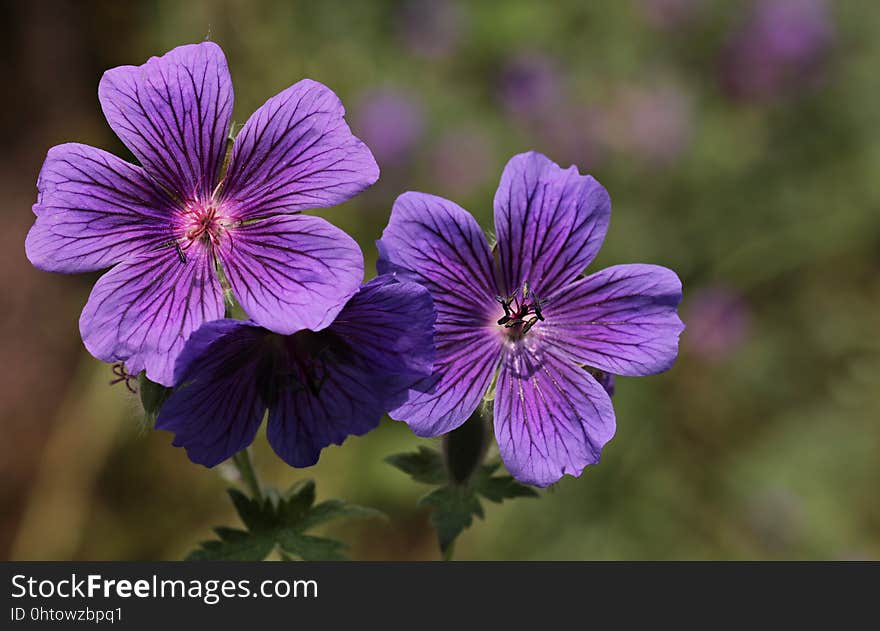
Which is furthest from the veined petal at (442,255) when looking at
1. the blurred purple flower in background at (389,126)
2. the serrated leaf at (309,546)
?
the blurred purple flower in background at (389,126)

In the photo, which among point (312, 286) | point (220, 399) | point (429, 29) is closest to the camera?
point (312, 286)

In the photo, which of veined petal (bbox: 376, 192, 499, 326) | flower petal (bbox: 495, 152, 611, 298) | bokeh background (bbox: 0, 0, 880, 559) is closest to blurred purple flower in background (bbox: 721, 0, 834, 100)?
bokeh background (bbox: 0, 0, 880, 559)

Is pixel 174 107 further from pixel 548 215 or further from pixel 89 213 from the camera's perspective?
pixel 548 215

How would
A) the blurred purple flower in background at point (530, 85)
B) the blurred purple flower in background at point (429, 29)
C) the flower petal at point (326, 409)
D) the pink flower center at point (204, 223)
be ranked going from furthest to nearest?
the blurred purple flower in background at point (429, 29) < the blurred purple flower in background at point (530, 85) < the pink flower center at point (204, 223) < the flower petal at point (326, 409)

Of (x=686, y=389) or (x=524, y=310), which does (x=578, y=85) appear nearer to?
(x=686, y=389)

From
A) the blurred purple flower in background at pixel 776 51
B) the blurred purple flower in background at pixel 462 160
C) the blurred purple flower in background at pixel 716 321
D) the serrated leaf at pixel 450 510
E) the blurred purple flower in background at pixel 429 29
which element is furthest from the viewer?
the blurred purple flower in background at pixel 429 29

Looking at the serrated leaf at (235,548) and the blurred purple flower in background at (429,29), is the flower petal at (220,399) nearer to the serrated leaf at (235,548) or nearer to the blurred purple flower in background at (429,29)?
the serrated leaf at (235,548)

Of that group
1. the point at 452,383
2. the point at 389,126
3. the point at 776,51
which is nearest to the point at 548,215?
the point at 452,383
